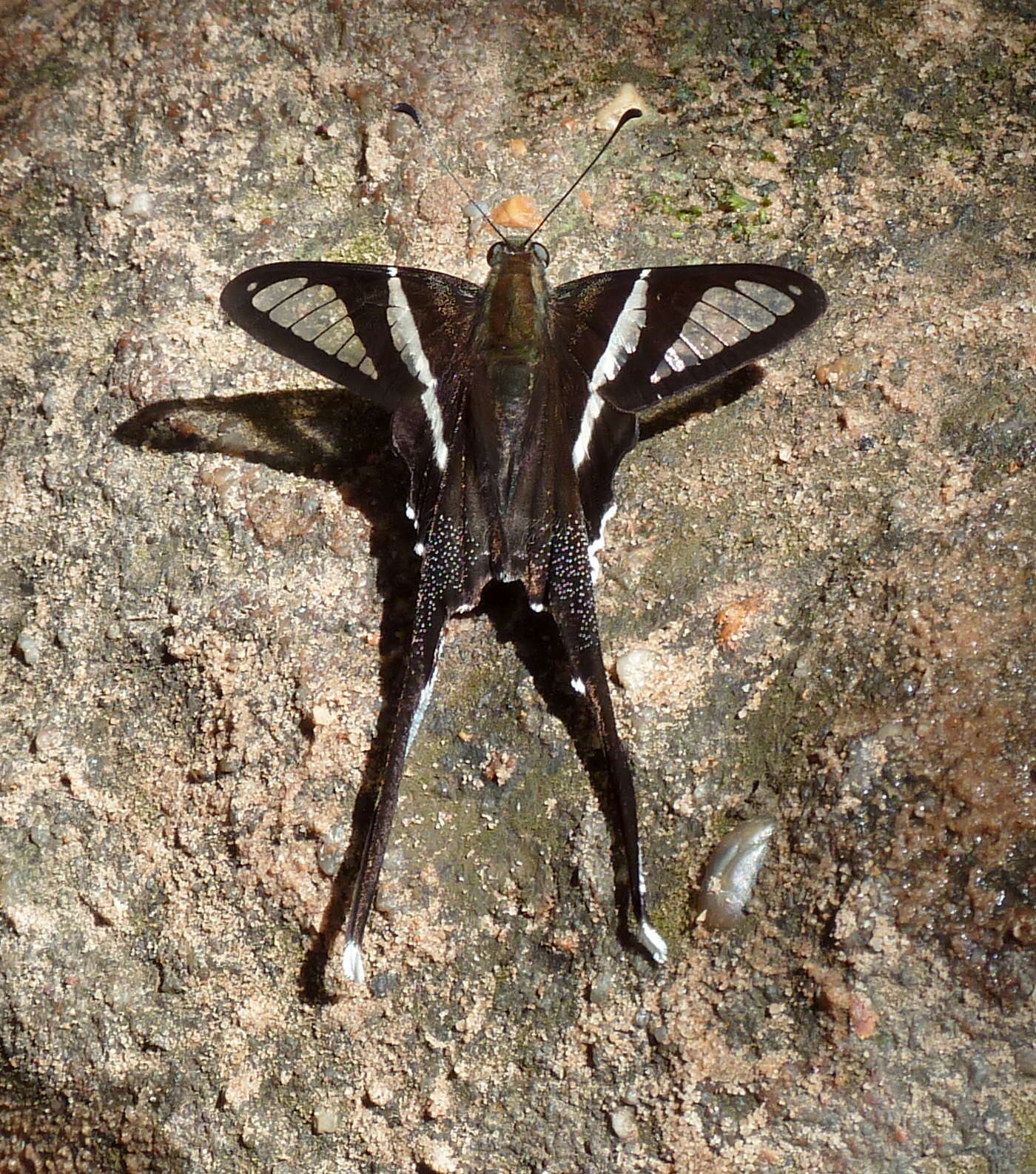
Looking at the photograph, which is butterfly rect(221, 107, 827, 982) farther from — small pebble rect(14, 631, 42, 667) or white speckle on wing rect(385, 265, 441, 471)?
small pebble rect(14, 631, 42, 667)

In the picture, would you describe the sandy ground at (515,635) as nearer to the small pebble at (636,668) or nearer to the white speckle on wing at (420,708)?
the small pebble at (636,668)

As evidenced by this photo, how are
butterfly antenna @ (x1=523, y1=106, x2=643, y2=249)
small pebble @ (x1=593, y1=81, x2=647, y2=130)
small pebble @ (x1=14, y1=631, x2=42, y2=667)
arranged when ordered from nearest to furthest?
small pebble @ (x1=14, y1=631, x2=42, y2=667) < butterfly antenna @ (x1=523, y1=106, x2=643, y2=249) < small pebble @ (x1=593, y1=81, x2=647, y2=130)

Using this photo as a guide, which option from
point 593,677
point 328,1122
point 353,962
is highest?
point 593,677

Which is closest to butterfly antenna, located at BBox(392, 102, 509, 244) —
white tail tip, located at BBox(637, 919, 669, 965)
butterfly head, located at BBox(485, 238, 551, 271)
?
butterfly head, located at BBox(485, 238, 551, 271)

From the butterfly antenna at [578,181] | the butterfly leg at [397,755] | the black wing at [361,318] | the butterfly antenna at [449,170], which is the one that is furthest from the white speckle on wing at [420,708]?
the butterfly antenna at [449,170]

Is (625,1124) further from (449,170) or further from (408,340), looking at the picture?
(449,170)

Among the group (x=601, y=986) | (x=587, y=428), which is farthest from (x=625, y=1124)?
(x=587, y=428)
